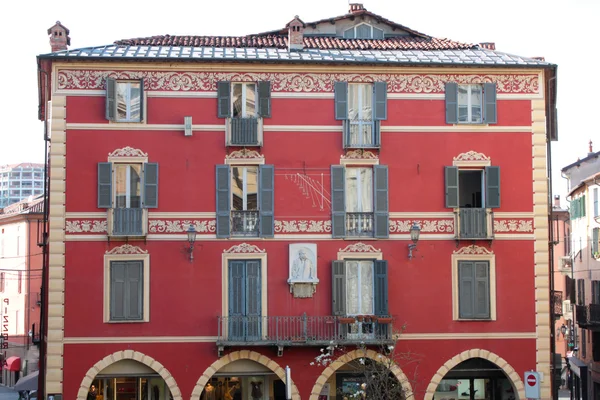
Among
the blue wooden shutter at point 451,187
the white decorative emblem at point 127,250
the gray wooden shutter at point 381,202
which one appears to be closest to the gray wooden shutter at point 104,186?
the white decorative emblem at point 127,250

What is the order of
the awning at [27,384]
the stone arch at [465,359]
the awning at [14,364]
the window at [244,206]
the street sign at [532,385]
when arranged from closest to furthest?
1. the street sign at [532,385]
2. the window at [244,206]
3. the stone arch at [465,359]
4. the awning at [27,384]
5. the awning at [14,364]

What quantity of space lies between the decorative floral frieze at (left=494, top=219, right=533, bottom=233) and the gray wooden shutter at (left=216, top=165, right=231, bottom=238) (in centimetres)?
915

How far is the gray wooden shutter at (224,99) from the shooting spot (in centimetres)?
3775

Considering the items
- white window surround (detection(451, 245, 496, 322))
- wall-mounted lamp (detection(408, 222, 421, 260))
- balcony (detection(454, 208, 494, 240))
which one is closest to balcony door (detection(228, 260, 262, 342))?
wall-mounted lamp (detection(408, 222, 421, 260))

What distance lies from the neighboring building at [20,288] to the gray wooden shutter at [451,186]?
144 feet

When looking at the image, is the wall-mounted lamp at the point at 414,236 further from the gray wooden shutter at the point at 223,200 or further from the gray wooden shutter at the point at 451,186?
the gray wooden shutter at the point at 223,200

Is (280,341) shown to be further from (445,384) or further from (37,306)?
(37,306)

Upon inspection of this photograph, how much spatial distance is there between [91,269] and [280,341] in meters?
6.69

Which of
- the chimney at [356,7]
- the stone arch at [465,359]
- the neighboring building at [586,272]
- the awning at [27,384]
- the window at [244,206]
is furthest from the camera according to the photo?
the neighboring building at [586,272]

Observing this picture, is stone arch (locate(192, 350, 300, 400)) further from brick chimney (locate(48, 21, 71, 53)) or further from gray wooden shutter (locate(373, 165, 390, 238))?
brick chimney (locate(48, 21, 71, 53))

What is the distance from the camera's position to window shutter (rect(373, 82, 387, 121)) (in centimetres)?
3809

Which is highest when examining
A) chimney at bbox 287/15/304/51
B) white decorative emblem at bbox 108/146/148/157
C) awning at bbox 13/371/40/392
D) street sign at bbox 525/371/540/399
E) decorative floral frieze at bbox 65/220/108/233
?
chimney at bbox 287/15/304/51

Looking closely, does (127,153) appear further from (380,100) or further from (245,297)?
(380,100)

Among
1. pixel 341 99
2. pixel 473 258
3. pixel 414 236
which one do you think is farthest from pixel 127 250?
pixel 473 258
